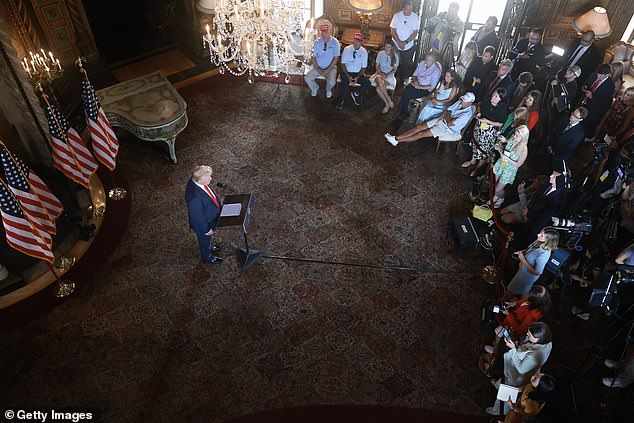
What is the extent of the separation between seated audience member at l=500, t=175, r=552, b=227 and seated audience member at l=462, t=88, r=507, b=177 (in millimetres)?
804

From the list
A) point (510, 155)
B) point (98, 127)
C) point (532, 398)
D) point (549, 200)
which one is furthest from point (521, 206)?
point (98, 127)

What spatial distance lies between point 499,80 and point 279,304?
16.7ft

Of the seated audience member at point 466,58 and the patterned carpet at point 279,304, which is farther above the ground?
the seated audience member at point 466,58

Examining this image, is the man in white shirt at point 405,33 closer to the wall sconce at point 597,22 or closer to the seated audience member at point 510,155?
the wall sconce at point 597,22

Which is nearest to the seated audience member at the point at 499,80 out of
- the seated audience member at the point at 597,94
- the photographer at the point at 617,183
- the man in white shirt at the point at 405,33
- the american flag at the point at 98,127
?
the seated audience member at the point at 597,94

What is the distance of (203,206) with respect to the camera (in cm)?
634

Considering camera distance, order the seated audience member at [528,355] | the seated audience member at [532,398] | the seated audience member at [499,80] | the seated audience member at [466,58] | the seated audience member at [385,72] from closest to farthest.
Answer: the seated audience member at [532,398] < the seated audience member at [528,355] < the seated audience member at [499,80] < the seated audience member at [466,58] < the seated audience member at [385,72]

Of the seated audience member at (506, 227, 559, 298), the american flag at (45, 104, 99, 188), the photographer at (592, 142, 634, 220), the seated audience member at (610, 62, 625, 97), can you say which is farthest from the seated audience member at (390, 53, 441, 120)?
the american flag at (45, 104, 99, 188)

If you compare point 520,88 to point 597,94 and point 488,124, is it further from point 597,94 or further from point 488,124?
point 597,94

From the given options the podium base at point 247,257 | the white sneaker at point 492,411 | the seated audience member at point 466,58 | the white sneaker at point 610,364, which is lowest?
the white sneaker at point 492,411

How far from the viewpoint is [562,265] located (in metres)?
6.44

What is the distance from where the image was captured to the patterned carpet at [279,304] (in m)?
5.83

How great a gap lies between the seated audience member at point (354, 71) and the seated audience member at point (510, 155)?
121 inches

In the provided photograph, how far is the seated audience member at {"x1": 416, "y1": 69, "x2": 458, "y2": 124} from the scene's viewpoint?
8484mm
